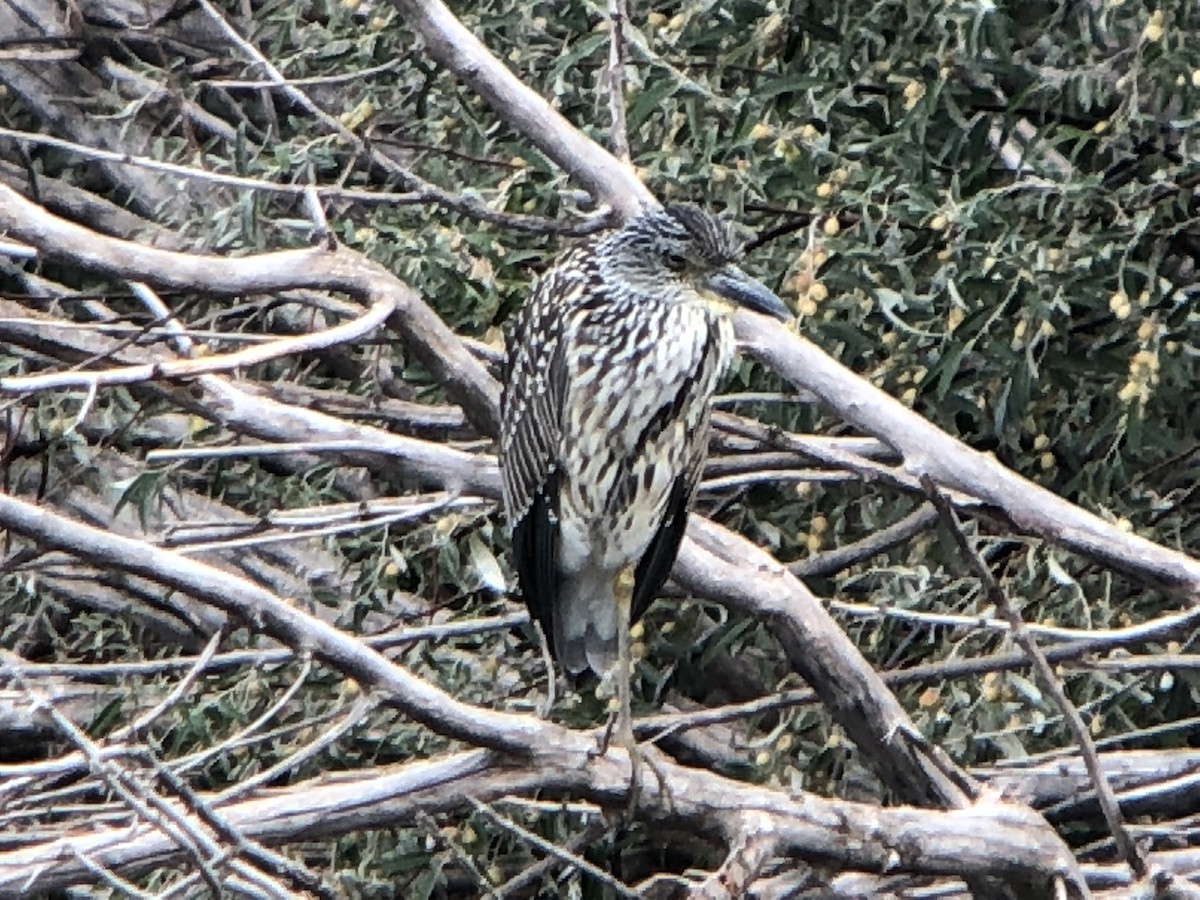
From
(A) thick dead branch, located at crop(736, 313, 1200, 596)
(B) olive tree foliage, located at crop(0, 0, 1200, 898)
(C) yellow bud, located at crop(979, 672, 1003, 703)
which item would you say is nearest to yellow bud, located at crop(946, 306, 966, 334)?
(B) olive tree foliage, located at crop(0, 0, 1200, 898)

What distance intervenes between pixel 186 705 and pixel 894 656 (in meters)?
1.27

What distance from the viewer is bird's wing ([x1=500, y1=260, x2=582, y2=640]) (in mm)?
3373

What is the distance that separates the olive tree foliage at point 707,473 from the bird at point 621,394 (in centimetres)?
9

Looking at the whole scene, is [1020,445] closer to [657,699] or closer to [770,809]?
[657,699]

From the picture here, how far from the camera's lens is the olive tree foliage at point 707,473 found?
280 centimetres

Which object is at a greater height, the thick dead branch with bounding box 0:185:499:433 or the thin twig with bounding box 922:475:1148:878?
the thick dead branch with bounding box 0:185:499:433

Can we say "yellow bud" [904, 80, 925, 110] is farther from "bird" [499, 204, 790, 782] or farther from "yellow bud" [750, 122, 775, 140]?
"bird" [499, 204, 790, 782]

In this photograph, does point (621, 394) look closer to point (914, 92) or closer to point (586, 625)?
point (586, 625)

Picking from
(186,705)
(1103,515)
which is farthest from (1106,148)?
(186,705)

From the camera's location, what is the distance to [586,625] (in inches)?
144

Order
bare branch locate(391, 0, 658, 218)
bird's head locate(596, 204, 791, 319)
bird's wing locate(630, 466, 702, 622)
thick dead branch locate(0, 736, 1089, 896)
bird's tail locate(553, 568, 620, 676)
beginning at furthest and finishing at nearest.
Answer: bird's tail locate(553, 568, 620, 676)
bare branch locate(391, 0, 658, 218)
bird's wing locate(630, 466, 702, 622)
bird's head locate(596, 204, 791, 319)
thick dead branch locate(0, 736, 1089, 896)

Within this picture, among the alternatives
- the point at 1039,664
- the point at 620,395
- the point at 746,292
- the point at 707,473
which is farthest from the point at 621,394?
the point at 1039,664

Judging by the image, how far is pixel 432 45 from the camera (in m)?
3.55

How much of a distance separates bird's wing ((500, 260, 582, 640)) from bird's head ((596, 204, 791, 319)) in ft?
0.33
